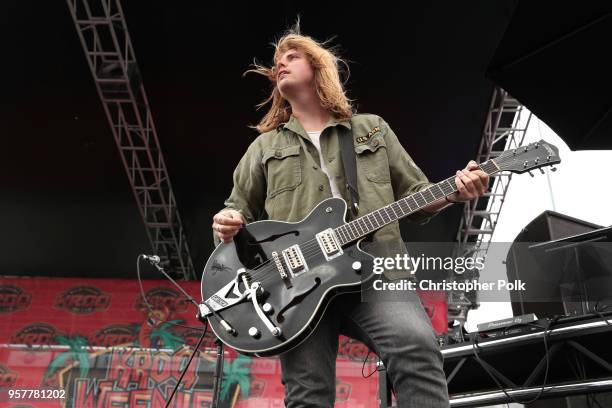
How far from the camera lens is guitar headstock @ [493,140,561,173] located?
6.62 ft

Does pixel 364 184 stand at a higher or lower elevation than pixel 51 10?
lower

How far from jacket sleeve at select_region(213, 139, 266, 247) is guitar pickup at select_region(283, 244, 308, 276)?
29cm

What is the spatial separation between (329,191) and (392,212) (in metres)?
0.23

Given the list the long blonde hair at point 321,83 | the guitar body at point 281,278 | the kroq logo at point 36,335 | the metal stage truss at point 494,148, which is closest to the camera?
the guitar body at point 281,278

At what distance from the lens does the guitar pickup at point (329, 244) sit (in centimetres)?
177

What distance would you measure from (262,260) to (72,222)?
823 cm

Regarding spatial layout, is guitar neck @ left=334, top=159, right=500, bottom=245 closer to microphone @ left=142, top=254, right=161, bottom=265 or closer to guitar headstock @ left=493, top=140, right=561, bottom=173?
guitar headstock @ left=493, top=140, right=561, bottom=173

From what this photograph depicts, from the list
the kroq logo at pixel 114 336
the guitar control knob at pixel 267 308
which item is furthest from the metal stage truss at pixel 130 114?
the guitar control knob at pixel 267 308

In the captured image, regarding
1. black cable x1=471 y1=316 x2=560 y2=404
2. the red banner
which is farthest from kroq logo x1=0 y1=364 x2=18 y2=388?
black cable x1=471 y1=316 x2=560 y2=404

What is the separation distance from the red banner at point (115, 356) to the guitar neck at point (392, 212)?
4.93 metres

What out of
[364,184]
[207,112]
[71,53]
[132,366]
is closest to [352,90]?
[207,112]

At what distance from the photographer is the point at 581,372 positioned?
8.64 feet

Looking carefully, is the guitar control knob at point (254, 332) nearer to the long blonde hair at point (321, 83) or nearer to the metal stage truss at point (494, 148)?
the long blonde hair at point (321, 83)

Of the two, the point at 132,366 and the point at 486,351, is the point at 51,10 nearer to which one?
the point at 132,366
